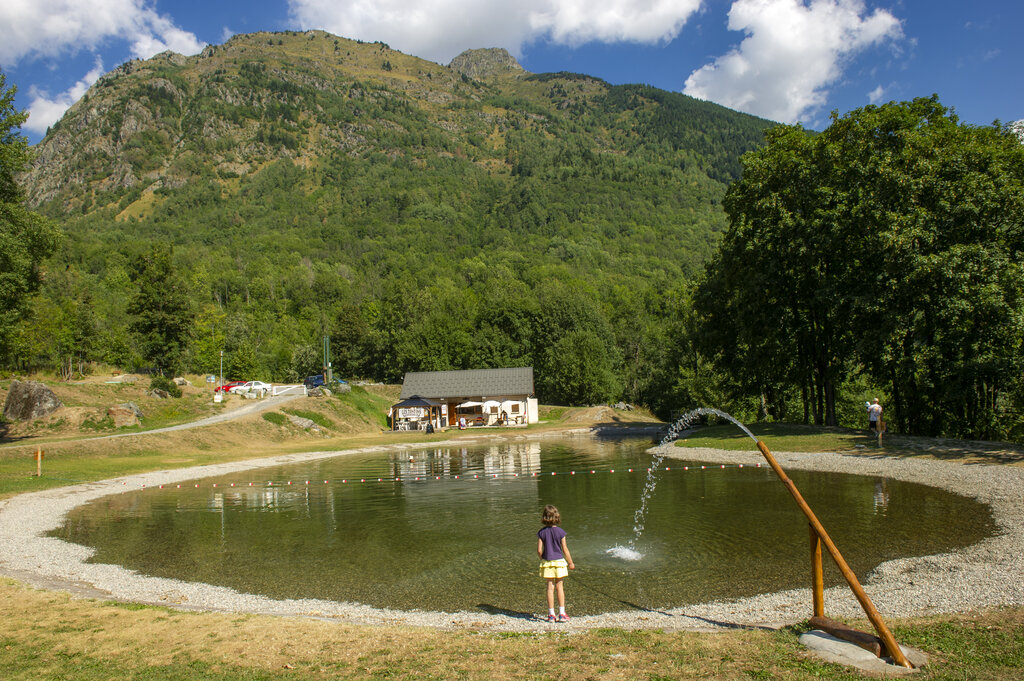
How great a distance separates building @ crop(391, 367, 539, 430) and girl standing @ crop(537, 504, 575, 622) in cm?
5357

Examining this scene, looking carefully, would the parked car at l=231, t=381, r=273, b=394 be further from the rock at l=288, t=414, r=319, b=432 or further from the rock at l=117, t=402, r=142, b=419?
the rock at l=117, t=402, r=142, b=419

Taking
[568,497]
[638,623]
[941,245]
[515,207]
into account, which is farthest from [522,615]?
[515,207]

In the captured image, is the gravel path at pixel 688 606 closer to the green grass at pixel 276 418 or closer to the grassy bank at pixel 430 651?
the grassy bank at pixel 430 651

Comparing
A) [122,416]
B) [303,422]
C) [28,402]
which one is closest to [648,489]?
[303,422]

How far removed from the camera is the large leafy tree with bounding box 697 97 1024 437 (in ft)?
88.5

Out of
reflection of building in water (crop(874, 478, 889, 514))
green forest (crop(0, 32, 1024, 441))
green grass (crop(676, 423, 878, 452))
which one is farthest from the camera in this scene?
green grass (crop(676, 423, 878, 452))

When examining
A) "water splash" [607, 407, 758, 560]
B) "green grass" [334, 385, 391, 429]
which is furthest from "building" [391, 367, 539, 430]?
"water splash" [607, 407, 758, 560]

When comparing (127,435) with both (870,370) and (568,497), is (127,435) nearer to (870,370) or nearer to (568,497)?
(568,497)

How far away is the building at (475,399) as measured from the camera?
65000 mm

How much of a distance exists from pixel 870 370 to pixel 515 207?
164770 mm

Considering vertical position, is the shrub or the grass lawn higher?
the shrub

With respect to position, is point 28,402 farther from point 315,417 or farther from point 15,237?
point 315,417

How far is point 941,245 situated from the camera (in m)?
28.9

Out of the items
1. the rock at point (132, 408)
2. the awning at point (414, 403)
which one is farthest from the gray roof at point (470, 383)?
the rock at point (132, 408)
